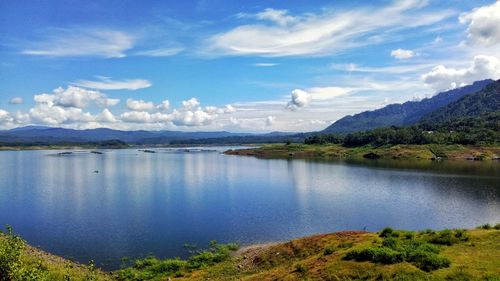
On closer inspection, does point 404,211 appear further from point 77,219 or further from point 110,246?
point 77,219

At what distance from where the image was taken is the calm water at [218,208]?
52.2 metres

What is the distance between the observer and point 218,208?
73.2 metres

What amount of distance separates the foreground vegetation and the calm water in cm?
602

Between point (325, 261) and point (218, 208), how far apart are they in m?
45.2

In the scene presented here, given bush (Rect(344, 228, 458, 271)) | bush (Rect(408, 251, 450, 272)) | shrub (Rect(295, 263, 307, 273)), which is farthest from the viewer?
shrub (Rect(295, 263, 307, 273))

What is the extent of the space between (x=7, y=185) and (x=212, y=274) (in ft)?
319

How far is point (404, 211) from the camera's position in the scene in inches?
2687

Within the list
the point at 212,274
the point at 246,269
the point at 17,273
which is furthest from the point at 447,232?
the point at 17,273

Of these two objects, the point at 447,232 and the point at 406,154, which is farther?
the point at 406,154

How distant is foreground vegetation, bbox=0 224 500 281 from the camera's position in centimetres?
2184

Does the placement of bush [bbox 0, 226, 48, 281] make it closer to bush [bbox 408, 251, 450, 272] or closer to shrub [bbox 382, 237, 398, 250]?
bush [bbox 408, 251, 450, 272]

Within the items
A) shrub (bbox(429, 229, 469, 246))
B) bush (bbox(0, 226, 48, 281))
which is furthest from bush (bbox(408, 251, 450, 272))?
bush (bbox(0, 226, 48, 281))

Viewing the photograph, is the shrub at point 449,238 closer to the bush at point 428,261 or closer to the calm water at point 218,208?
the bush at point 428,261

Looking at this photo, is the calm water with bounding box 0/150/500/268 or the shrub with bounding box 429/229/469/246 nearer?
the shrub with bounding box 429/229/469/246
